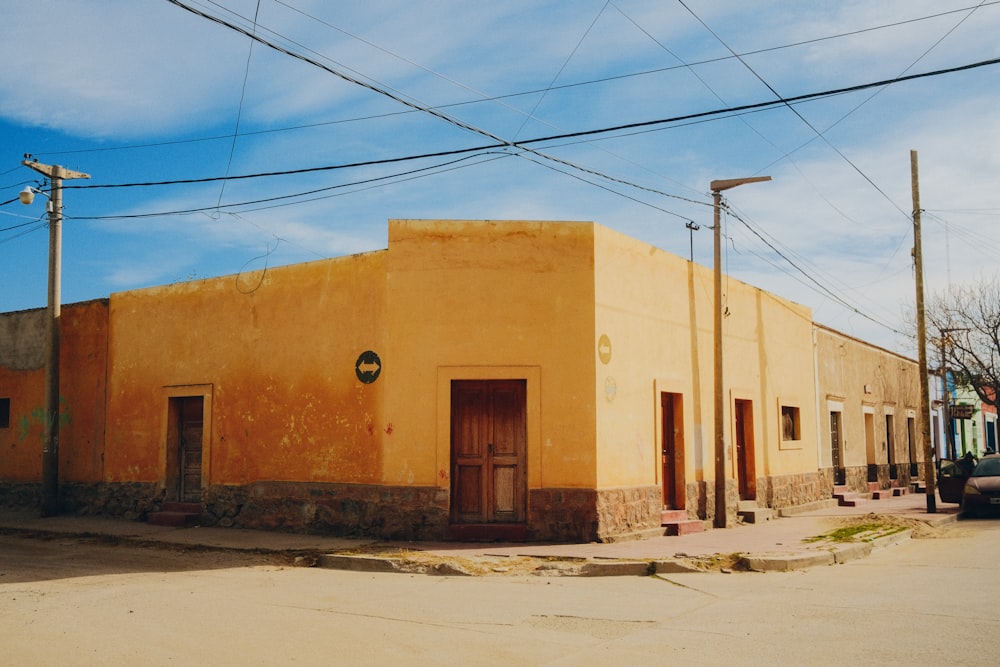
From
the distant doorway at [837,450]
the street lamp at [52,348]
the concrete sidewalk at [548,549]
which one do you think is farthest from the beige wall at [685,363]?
the street lamp at [52,348]

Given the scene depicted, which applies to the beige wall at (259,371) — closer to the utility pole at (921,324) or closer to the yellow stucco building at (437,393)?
the yellow stucco building at (437,393)

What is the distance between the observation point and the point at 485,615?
25.5ft

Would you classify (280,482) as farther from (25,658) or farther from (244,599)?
(25,658)

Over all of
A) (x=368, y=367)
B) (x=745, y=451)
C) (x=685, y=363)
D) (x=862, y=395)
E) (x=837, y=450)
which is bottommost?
(x=837, y=450)

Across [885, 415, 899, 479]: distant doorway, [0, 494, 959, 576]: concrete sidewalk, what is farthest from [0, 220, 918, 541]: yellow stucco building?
[885, 415, 899, 479]: distant doorway

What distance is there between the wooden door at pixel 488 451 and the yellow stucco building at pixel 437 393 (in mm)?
31

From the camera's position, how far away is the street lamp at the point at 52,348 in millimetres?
16750

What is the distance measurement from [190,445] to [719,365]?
33.6 ft

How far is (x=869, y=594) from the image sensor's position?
8.65 meters

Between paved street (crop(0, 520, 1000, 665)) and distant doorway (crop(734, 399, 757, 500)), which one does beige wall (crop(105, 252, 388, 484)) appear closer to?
paved street (crop(0, 520, 1000, 665))

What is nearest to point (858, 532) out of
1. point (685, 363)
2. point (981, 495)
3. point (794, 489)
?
point (685, 363)

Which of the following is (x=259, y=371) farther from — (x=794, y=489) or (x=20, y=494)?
(x=794, y=489)

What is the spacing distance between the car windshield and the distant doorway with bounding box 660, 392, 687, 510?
8579 millimetres

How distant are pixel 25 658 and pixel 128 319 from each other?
12196 mm
